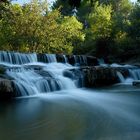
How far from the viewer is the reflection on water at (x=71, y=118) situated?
741 centimetres

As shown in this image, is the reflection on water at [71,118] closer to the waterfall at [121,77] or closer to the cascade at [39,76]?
the cascade at [39,76]

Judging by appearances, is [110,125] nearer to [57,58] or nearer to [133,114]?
[133,114]

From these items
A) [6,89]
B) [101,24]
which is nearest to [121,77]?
[6,89]

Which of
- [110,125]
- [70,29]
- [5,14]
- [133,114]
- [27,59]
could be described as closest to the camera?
[110,125]

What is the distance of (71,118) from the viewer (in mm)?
9250

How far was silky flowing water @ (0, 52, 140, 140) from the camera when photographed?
24.7 feet

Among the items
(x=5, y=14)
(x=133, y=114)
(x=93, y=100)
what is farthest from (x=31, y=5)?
(x=133, y=114)

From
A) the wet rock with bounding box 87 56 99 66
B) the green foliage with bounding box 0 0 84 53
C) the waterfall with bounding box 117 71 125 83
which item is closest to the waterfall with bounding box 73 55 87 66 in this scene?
the wet rock with bounding box 87 56 99 66

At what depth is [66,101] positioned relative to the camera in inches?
492

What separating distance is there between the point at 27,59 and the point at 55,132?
14.2 m

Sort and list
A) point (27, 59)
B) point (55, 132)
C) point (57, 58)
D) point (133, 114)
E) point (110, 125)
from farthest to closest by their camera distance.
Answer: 1. point (57, 58)
2. point (27, 59)
3. point (133, 114)
4. point (110, 125)
5. point (55, 132)

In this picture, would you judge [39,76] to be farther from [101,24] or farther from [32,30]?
[101,24]

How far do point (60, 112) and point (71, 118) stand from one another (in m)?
1.07

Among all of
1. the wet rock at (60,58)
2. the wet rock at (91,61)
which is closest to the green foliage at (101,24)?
the wet rock at (91,61)
